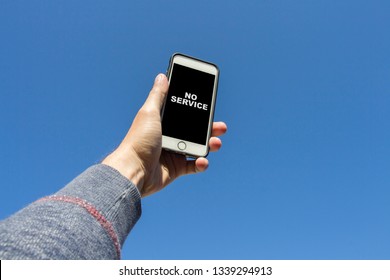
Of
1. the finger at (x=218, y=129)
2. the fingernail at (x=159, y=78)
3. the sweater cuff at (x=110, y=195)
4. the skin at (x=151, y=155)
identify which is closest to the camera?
the sweater cuff at (x=110, y=195)

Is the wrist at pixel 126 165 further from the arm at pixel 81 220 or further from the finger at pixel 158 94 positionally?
the finger at pixel 158 94

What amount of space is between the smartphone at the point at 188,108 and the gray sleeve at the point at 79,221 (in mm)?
1619

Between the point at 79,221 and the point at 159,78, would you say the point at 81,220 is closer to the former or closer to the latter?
the point at 79,221

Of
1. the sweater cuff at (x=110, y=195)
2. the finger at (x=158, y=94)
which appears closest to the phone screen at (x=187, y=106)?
the finger at (x=158, y=94)

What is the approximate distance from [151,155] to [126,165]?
1.40 ft

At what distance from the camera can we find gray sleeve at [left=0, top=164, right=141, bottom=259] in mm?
1137

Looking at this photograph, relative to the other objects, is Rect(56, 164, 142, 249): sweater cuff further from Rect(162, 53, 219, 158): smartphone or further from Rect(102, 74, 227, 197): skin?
Rect(162, 53, 219, 158): smartphone

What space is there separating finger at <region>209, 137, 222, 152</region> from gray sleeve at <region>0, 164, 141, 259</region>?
1879 millimetres

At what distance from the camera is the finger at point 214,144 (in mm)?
3656
